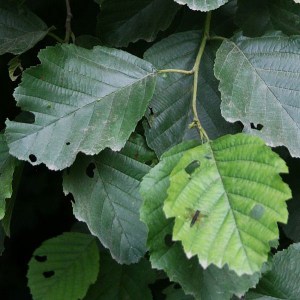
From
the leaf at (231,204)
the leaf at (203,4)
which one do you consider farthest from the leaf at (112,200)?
the leaf at (203,4)

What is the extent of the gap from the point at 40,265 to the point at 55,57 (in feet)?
2.29

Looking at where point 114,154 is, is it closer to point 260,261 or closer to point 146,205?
point 146,205

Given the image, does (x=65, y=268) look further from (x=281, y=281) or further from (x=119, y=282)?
(x=281, y=281)

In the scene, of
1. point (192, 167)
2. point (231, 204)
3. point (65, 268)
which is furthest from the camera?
point (65, 268)

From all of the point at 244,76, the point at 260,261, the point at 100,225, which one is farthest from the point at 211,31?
the point at 260,261

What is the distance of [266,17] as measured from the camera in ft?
4.81

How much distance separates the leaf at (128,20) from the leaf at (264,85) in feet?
0.83

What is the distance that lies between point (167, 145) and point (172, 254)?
297 millimetres

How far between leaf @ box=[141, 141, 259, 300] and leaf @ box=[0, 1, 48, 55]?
59 cm

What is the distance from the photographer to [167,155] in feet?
3.54

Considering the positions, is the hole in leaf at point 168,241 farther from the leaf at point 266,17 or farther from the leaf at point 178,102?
the leaf at point 266,17

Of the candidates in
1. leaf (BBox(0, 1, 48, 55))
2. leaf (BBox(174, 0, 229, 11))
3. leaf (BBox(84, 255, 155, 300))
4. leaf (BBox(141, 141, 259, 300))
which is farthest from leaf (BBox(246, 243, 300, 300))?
leaf (BBox(0, 1, 48, 55))

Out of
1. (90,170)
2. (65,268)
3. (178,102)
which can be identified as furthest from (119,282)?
(178,102)

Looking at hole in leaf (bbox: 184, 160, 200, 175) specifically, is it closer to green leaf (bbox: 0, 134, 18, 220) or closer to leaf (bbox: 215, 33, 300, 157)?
leaf (bbox: 215, 33, 300, 157)
